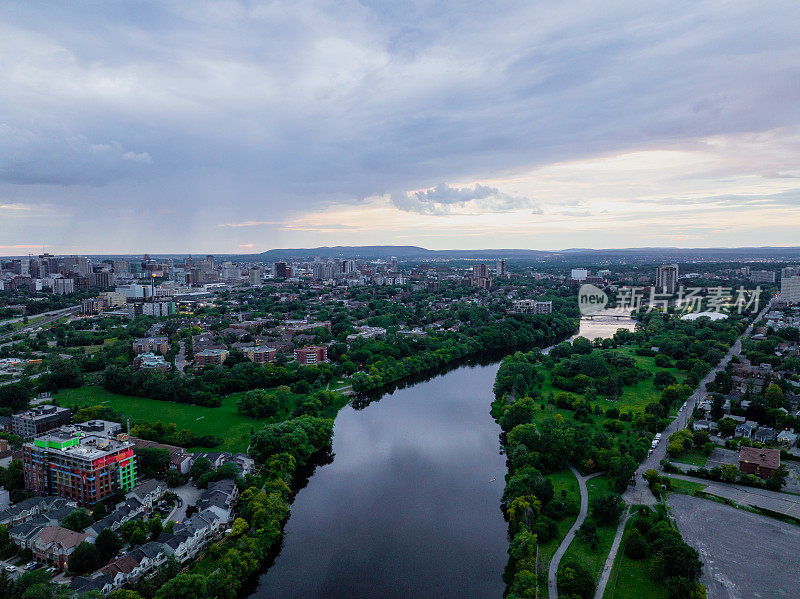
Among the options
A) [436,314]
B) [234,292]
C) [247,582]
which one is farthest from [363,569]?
[234,292]

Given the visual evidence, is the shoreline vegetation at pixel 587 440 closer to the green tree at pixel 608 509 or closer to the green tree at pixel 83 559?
the green tree at pixel 608 509

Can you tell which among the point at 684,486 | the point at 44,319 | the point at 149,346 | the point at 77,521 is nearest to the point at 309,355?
the point at 149,346

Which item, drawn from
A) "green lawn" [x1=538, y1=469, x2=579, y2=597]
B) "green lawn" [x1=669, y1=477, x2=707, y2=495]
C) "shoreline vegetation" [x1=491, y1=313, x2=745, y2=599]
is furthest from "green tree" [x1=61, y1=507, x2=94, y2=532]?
"green lawn" [x1=669, y1=477, x2=707, y2=495]

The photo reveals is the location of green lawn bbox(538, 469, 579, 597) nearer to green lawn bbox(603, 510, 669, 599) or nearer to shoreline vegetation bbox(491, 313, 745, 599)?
shoreline vegetation bbox(491, 313, 745, 599)

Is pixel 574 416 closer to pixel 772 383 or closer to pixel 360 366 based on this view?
pixel 772 383

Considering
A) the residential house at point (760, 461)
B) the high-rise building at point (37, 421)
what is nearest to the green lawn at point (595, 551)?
the residential house at point (760, 461)

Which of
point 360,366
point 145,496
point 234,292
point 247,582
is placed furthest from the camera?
point 234,292
